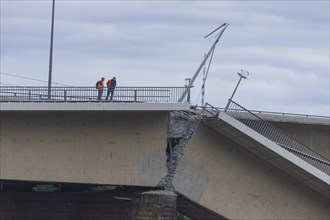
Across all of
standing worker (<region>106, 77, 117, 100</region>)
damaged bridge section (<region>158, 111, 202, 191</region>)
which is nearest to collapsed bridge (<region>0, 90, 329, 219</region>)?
damaged bridge section (<region>158, 111, 202, 191</region>)

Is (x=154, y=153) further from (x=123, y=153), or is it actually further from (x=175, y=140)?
(x=123, y=153)

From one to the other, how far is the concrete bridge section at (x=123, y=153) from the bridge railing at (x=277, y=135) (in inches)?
56.5

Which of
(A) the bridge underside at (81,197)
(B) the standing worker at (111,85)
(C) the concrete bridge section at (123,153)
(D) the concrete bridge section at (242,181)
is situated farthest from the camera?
(A) the bridge underside at (81,197)

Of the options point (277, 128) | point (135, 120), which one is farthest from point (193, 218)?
point (135, 120)

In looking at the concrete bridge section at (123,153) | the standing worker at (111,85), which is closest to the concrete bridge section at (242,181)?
the concrete bridge section at (123,153)

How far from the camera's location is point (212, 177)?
4150cm

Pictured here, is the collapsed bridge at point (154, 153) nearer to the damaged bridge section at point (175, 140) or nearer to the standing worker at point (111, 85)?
the damaged bridge section at point (175, 140)

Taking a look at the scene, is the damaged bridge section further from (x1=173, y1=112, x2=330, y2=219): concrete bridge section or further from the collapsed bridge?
(x1=173, y1=112, x2=330, y2=219): concrete bridge section

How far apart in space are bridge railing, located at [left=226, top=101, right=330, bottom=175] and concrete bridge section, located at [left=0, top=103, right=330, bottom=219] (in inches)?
56.5

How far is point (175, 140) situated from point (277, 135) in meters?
6.21

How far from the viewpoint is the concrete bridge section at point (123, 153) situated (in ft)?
131

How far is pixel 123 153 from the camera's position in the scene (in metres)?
40.1

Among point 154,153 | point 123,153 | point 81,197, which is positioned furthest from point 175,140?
point 81,197

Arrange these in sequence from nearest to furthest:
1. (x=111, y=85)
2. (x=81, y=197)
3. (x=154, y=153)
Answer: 1. (x=154, y=153)
2. (x=111, y=85)
3. (x=81, y=197)
